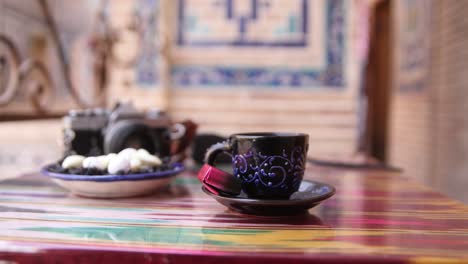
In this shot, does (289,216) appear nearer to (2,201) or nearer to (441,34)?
(2,201)

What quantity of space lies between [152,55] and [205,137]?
140 centimetres

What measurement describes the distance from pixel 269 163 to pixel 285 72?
203cm

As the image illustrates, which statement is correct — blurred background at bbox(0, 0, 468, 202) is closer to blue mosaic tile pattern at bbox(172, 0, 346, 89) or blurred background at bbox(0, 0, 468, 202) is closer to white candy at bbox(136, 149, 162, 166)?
blue mosaic tile pattern at bbox(172, 0, 346, 89)

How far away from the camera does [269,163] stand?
0.73m

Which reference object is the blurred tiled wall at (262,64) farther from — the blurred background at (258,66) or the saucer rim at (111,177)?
the saucer rim at (111,177)

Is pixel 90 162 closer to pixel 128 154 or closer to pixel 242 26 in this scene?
pixel 128 154

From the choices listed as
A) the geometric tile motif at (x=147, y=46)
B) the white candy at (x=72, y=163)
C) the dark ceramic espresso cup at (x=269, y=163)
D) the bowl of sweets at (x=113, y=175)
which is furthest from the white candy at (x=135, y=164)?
the geometric tile motif at (x=147, y=46)

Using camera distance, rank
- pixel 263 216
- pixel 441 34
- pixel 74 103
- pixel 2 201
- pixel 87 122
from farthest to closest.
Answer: pixel 441 34 < pixel 74 103 < pixel 87 122 < pixel 2 201 < pixel 263 216

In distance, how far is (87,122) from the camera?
3.84 ft

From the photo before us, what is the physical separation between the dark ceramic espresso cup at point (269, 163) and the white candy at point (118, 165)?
9.3 inches

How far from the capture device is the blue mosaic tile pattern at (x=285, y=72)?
105 inches

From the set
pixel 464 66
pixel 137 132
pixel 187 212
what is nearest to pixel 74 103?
pixel 137 132

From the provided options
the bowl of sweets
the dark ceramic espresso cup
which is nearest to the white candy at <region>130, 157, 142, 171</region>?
the bowl of sweets

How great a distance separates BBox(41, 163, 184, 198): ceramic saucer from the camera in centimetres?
84
